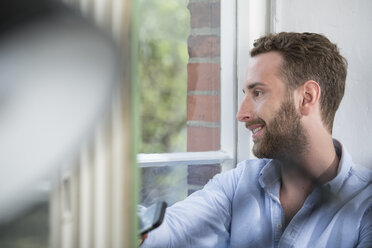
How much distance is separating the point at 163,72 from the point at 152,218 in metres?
0.83

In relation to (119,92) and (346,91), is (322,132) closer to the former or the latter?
(346,91)

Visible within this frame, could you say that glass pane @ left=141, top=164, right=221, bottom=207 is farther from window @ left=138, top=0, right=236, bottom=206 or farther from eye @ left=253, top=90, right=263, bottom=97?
eye @ left=253, top=90, right=263, bottom=97

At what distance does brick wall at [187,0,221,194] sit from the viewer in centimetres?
98

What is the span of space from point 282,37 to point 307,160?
10.8 inches

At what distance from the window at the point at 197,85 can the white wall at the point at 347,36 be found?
0.14ft

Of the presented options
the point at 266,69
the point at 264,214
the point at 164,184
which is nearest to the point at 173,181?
the point at 164,184

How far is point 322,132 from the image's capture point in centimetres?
97

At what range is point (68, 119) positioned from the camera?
0.82ft

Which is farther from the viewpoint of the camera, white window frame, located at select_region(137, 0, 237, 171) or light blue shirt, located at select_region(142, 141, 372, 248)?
white window frame, located at select_region(137, 0, 237, 171)

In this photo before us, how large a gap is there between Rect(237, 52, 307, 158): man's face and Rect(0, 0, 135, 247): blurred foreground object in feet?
2.30

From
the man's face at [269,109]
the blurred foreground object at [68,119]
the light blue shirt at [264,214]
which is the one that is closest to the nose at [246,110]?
the man's face at [269,109]

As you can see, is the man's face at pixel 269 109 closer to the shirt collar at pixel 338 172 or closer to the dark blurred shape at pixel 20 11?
the shirt collar at pixel 338 172

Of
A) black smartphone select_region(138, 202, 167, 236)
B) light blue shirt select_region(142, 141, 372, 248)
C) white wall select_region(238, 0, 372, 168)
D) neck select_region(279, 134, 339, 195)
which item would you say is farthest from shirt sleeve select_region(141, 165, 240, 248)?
black smartphone select_region(138, 202, 167, 236)

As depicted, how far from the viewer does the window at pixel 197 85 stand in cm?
95
